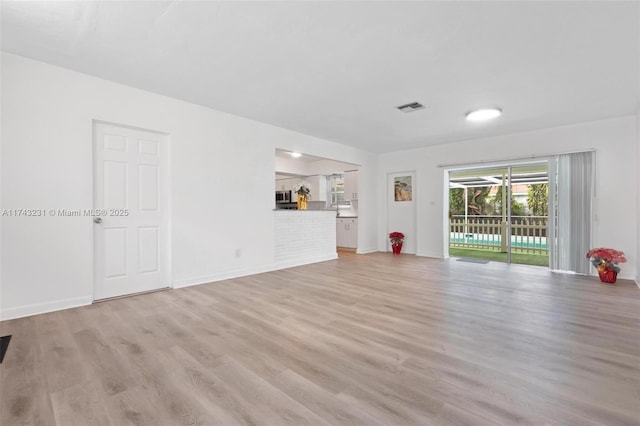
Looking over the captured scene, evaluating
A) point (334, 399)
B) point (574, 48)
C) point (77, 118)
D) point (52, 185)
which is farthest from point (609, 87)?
point (52, 185)

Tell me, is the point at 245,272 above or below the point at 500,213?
below

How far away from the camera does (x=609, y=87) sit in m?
3.51

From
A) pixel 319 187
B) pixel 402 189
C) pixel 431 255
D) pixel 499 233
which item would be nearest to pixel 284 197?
pixel 319 187

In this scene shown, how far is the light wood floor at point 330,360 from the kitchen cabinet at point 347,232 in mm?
4392

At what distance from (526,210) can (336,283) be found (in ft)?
19.5

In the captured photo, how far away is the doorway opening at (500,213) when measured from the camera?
6.71m

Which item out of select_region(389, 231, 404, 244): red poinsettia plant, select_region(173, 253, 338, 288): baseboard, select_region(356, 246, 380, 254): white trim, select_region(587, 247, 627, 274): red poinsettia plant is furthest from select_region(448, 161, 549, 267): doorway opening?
select_region(173, 253, 338, 288): baseboard

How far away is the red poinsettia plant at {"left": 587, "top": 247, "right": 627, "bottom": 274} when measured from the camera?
422 centimetres

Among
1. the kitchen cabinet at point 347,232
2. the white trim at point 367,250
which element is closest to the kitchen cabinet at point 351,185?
the kitchen cabinet at point 347,232

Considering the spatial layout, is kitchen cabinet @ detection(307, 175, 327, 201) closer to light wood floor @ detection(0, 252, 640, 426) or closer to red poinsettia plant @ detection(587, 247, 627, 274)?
light wood floor @ detection(0, 252, 640, 426)

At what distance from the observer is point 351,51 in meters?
2.73

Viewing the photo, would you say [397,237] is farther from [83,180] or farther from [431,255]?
[83,180]

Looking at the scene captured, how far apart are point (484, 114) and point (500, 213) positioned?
4812mm

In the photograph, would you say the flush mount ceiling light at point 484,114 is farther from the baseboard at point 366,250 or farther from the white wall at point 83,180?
the baseboard at point 366,250
